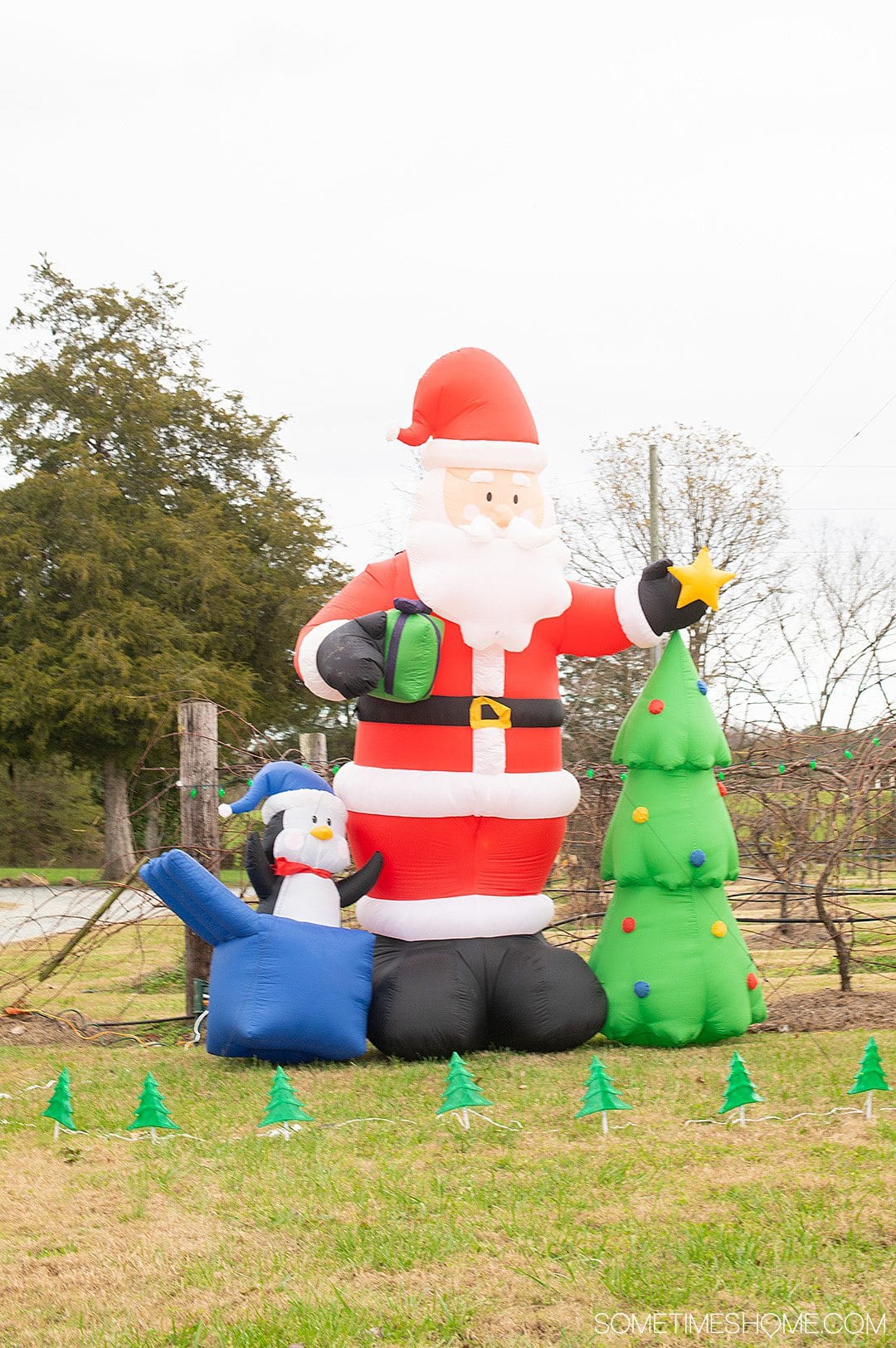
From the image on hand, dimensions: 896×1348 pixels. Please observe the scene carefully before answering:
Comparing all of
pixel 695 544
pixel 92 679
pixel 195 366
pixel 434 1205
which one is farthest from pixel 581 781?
pixel 195 366

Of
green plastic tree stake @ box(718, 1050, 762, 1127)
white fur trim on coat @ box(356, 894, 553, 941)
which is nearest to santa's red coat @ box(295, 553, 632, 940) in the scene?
white fur trim on coat @ box(356, 894, 553, 941)

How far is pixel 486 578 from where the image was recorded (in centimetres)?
646

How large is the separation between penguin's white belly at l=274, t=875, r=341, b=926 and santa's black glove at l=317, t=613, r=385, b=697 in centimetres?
92

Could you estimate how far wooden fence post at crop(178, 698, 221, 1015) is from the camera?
7902mm

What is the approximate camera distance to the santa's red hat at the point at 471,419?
21.8ft

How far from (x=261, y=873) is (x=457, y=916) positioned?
3.10ft

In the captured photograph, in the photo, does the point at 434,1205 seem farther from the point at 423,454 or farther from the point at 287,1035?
the point at 423,454

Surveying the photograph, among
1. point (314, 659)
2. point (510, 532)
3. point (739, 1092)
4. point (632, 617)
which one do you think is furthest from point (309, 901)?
point (739, 1092)

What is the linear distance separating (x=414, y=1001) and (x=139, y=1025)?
270cm

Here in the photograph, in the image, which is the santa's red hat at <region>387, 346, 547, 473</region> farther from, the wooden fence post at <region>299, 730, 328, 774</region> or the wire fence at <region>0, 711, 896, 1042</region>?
the wooden fence post at <region>299, 730, 328, 774</region>

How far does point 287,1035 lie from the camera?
5.99 meters

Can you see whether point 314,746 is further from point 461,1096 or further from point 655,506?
point 655,506

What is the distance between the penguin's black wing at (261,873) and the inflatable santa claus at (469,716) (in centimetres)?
43

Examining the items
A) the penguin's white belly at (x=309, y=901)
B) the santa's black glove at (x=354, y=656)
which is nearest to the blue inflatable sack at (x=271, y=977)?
the penguin's white belly at (x=309, y=901)
